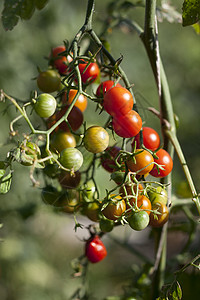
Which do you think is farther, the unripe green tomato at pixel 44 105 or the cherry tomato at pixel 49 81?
the cherry tomato at pixel 49 81

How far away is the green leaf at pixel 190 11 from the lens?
67 centimetres

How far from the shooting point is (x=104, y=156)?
0.72 metres

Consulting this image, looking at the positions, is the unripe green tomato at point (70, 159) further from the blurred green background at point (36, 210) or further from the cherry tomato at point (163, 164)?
the blurred green background at point (36, 210)

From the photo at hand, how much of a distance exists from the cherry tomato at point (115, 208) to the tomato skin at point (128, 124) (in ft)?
0.34

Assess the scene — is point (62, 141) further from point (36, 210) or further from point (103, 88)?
point (36, 210)

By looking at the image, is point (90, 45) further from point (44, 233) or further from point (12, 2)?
point (44, 233)

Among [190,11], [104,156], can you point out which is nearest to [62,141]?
[104,156]

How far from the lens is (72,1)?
8.02 ft

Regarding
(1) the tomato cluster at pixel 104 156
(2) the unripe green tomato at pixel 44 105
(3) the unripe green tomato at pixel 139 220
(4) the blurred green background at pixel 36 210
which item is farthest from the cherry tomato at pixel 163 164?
(4) the blurred green background at pixel 36 210

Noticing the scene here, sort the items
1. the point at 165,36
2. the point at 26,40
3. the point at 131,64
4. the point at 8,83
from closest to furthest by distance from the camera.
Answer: the point at 8,83
the point at 26,40
the point at 131,64
the point at 165,36

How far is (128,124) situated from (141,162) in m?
0.06

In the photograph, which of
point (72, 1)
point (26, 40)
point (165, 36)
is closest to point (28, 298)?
point (26, 40)

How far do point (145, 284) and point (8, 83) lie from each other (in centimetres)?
114

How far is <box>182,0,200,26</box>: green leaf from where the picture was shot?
67 centimetres
